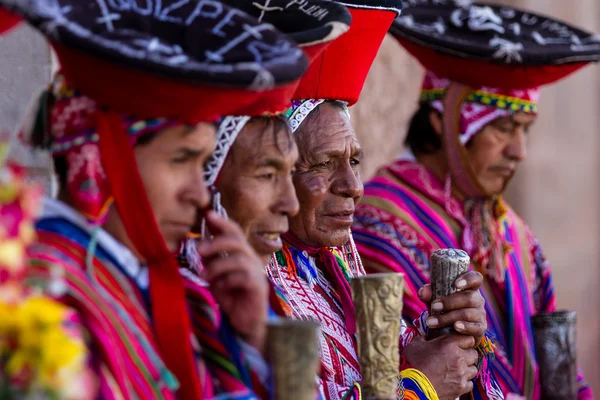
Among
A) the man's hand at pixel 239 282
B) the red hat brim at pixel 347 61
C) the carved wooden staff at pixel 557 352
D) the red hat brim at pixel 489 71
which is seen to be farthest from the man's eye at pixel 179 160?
the red hat brim at pixel 489 71

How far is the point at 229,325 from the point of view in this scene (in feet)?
9.18

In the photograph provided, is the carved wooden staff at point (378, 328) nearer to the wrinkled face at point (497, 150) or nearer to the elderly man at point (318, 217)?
the elderly man at point (318, 217)

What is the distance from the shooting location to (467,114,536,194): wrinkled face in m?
5.32

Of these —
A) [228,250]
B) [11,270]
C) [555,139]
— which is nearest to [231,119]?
[228,250]

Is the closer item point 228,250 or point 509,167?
point 228,250

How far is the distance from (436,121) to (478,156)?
0.30m

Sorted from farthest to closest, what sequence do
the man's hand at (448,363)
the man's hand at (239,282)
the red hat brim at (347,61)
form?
the red hat brim at (347,61), the man's hand at (448,363), the man's hand at (239,282)

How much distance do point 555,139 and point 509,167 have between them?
6345mm

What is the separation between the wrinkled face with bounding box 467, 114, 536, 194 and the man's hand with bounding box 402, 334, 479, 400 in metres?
1.73

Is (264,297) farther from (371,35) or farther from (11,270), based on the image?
(371,35)

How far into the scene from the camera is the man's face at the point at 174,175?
8.84 ft

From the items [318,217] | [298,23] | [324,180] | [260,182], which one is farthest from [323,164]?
[260,182]

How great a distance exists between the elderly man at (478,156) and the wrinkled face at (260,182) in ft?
5.99

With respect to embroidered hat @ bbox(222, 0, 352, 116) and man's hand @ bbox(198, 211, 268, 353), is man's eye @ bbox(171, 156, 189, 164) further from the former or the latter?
embroidered hat @ bbox(222, 0, 352, 116)
